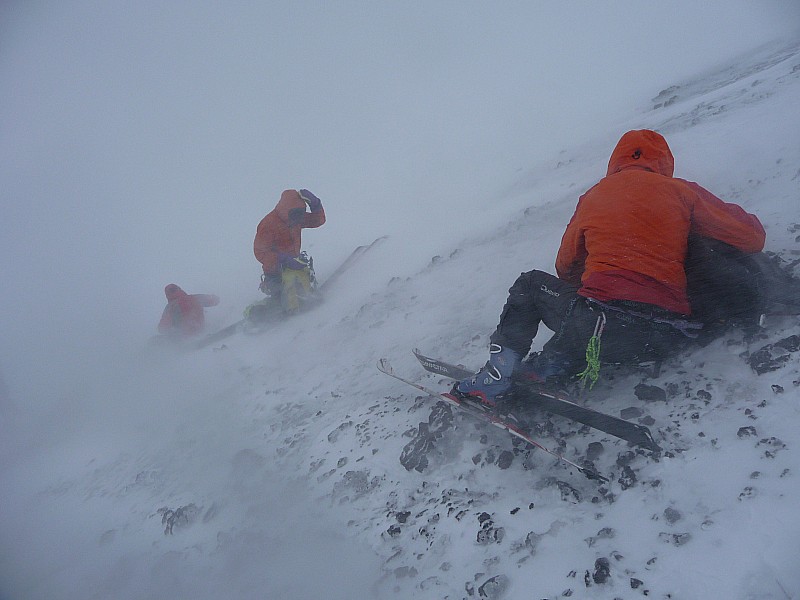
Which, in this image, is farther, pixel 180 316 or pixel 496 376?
pixel 180 316

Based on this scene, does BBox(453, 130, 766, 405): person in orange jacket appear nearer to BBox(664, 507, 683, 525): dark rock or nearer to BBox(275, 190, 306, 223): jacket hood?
BBox(664, 507, 683, 525): dark rock

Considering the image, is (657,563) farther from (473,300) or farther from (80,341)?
(80,341)

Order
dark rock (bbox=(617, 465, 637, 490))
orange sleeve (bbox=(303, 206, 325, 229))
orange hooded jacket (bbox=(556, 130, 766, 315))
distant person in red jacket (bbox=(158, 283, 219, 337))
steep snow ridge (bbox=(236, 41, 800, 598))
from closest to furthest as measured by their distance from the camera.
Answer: steep snow ridge (bbox=(236, 41, 800, 598))
dark rock (bbox=(617, 465, 637, 490))
orange hooded jacket (bbox=(556, 130, 766, 315))
orange sleeve (bbox=(303, 206, 325, 229))
distant person in red jacket (bbox=(158, 283, 219, 337))

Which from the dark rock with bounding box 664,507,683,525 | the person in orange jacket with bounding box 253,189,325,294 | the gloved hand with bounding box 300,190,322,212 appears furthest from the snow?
the gloved hand with bounding box 300,190,322,212

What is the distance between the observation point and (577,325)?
280 cm

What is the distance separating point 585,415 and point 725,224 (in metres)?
1.43

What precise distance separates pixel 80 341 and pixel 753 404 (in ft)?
46.9

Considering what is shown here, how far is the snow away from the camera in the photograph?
203 centimetres

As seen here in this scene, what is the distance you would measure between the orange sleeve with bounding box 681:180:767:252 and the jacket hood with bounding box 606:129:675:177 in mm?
233

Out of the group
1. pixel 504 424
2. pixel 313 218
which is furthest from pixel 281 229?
pixel 504 424

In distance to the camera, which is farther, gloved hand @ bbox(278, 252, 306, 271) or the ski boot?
gloved hand @ bbox(278, 252, 306, 271)

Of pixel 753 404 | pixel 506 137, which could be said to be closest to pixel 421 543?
pixel 753 404

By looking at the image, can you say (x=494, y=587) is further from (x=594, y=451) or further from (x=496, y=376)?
(x=496, y=376)

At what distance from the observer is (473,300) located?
505 cm
